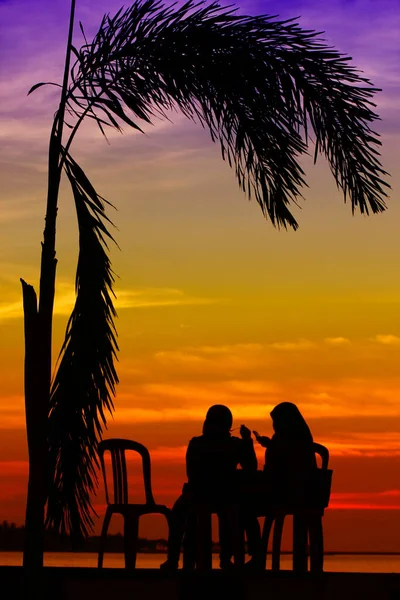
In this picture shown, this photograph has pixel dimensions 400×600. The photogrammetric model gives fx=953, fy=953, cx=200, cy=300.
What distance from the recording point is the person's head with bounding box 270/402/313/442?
646 cm

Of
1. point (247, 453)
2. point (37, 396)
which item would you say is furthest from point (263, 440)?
point (37, 396)

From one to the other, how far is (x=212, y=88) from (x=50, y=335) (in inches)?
84.2

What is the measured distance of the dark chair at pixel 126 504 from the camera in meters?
7.05

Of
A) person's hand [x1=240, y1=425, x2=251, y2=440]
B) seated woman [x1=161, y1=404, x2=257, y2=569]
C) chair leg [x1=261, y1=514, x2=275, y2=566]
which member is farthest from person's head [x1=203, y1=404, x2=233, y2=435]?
chair leg [x1=261, y1=514, x2=275, y2=566]

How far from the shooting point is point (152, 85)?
6.96 metres

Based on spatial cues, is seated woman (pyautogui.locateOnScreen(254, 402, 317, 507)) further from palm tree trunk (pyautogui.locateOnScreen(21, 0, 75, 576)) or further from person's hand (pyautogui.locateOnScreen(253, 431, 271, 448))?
palm tree trunk (pyautogui.locateOnScreen(21, 0, 75, 576))

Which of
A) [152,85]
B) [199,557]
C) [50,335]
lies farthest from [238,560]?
[152,85]

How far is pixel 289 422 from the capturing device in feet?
21.2

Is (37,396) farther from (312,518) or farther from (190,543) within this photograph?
(312,518)

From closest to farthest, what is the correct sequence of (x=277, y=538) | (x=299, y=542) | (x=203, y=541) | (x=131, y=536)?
(x=203, y=541) < (x=277, y=538) < (x=299, y=542) < (x=131, y=536)

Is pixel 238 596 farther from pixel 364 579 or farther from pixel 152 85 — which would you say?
pixel 152 85

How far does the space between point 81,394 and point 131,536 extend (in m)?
1.25

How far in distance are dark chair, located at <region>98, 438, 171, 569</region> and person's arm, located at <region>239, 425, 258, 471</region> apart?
78cm

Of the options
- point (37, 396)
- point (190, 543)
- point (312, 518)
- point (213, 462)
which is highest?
point (37, 396)
